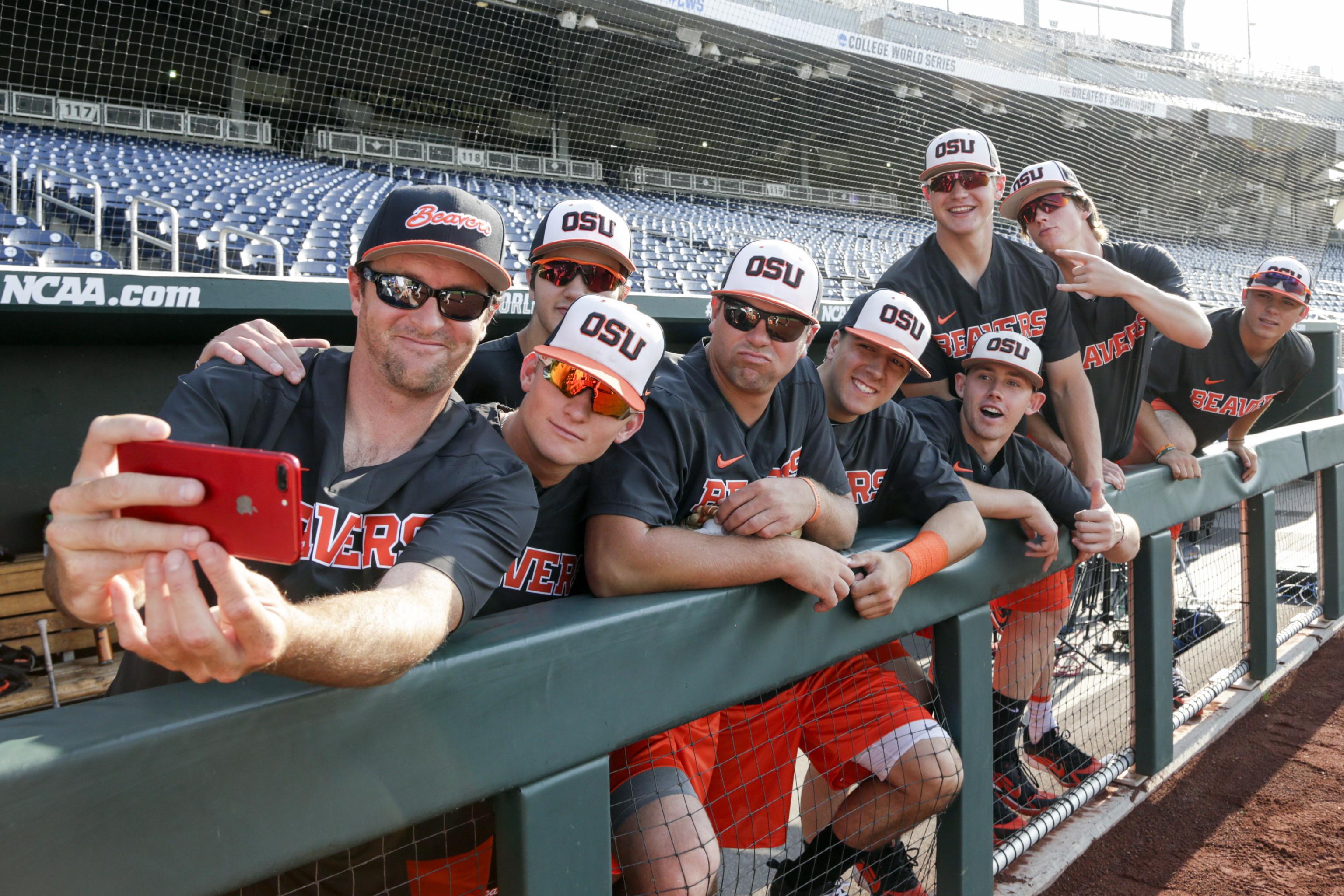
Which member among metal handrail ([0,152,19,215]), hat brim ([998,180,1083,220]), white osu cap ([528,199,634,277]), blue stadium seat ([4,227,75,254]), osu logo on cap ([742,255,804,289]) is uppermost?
metal handrail ([0,152,19,215])

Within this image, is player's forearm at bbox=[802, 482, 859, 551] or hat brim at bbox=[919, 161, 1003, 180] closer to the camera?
player's forearm at bbox=[802, 482, 859, 551]

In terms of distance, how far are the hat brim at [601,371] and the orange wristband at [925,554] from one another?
0.66 meters

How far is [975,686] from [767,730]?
499mm

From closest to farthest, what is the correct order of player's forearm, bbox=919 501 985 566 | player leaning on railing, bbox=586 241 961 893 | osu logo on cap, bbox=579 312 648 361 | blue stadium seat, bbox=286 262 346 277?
1. player leaning on railing, bbox=586 241 961 893
2. osu logo on cap, bbox=579 312 648 361
3. player's forearm, bbox=919 501 985 566
4. blue stadium seat, bbox=286 262 346 277

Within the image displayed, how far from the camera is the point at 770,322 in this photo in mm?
2037

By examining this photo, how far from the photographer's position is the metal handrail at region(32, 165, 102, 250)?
6.12m

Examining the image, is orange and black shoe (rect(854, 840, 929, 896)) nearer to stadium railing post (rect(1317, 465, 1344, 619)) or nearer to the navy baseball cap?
the navy baseball cap

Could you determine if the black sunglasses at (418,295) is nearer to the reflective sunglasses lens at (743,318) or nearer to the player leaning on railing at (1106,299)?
the reflective sunglasses lens at (743,318)

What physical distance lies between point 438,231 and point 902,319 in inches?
50.9

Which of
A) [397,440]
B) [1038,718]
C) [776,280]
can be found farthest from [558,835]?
[1038,718]

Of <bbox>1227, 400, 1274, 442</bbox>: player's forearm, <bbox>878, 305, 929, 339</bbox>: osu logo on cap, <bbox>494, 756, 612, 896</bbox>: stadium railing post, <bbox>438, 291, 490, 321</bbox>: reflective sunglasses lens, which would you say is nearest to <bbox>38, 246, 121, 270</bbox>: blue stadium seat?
<bbox>438, 291, 490, 321</bbox>: reflective sunglasses lens

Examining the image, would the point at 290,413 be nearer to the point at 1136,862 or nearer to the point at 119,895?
the point at 119,895

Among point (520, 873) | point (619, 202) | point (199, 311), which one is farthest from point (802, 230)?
point (520, 873)

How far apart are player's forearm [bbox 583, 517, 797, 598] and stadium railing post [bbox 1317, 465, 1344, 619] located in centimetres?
367
